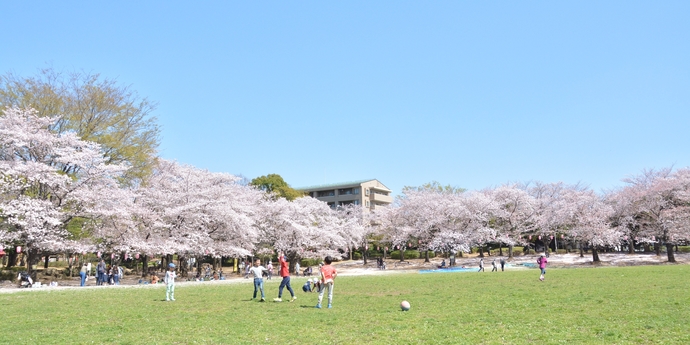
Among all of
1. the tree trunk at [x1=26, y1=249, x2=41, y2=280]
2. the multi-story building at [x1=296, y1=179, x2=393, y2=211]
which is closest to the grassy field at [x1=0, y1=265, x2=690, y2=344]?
the tree trunk at [x1=26, y1=249, x2=41, y2=280]

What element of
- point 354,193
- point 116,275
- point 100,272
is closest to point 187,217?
point 116,275

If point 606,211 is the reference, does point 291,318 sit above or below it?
below

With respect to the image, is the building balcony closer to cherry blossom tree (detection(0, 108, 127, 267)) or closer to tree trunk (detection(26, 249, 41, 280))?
cherry blossom tree (detection(0, 108, 127, 267))

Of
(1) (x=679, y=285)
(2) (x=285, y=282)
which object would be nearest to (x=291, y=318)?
(2) (x=285, y=282)

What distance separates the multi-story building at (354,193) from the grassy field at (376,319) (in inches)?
3169

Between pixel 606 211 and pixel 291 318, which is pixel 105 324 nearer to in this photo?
pixel 291 318

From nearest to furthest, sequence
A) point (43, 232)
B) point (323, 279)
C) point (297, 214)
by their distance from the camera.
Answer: point (323, 279), point (43, 232), point (297, 214)

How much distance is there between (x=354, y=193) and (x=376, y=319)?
289 ft

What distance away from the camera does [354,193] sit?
10156cm

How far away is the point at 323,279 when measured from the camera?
616 inches

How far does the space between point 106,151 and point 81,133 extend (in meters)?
2.24

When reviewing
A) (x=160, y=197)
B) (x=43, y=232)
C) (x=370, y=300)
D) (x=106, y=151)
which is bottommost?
(x=370, y=300)

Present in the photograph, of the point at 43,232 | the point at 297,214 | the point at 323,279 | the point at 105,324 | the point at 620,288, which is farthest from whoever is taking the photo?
the point at 297,214

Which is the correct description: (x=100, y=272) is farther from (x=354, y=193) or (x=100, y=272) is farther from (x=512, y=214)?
(x=354, y=193)
